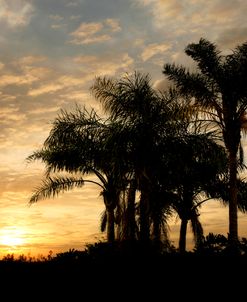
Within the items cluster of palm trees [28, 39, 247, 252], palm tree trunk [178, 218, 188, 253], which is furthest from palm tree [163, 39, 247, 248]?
palm tree trunk [178, 218, 188, 253]

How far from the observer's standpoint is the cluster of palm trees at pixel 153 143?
642 inches

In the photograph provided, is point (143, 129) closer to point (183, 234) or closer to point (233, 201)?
point (233, 201)

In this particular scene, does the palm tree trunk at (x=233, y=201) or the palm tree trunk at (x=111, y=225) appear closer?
the palm tree trunk at (x=233, y=201)

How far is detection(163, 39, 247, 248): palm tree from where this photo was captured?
18766mm

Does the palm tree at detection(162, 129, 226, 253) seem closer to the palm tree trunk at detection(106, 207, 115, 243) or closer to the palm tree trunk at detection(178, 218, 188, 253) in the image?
the palm tree trunk at detection(178, 218, 188, 253)

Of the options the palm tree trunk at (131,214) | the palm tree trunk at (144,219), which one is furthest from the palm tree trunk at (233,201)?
the palm tree trunk at (131,214)

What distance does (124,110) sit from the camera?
17.3 metres

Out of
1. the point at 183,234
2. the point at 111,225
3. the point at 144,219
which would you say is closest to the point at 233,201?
the point at 144,219

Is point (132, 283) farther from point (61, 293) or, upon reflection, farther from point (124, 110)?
point (124, 110)

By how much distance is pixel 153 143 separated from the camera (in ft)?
53.6

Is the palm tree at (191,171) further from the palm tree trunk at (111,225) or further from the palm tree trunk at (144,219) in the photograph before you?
the palm tree trunk at (111,225)

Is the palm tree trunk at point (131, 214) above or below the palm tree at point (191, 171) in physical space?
below

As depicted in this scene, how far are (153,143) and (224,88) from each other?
5051mm

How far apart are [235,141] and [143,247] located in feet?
23.9
